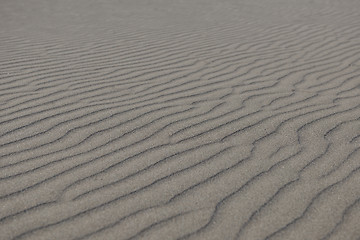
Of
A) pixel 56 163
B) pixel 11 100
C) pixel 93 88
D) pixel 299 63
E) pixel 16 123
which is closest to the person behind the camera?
pixel 56 163

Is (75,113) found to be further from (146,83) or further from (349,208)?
(349,208)

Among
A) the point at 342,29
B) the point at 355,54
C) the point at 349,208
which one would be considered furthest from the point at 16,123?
the point at 342,29

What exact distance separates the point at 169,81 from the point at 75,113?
3.84ft

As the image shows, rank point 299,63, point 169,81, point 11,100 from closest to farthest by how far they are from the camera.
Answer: point 11,100 → point 169,81 → point 299,63

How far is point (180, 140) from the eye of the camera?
2.68 m

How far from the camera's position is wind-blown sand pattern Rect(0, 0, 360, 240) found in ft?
6.53

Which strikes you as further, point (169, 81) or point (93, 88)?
point (169, 81)

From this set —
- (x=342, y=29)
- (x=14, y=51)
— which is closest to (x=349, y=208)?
(x=14, y=51)

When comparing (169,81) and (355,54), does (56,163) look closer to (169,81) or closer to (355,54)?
(169,81)

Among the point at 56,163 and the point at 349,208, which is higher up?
the point at 56,163

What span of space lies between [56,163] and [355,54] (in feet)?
13.2

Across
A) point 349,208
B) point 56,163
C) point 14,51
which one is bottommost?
point 349,208

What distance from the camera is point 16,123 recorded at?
113 inches

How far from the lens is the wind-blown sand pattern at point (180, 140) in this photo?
1989 mm
